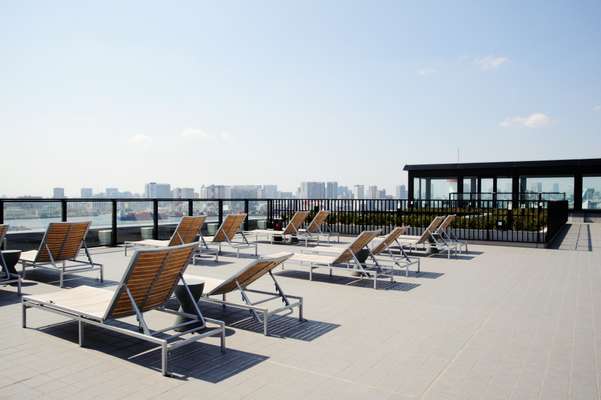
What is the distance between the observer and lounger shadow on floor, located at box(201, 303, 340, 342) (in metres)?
4.71

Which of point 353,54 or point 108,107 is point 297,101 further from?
point 108,107

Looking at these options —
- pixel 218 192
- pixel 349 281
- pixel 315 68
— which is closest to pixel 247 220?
pixel 218 192

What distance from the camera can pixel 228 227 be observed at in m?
11.1

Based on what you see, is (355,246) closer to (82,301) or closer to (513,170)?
(82,301)

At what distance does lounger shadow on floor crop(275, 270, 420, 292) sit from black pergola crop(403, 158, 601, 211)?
2141cm

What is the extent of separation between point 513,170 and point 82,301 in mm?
28174

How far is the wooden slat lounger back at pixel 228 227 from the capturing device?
10852 millimetres

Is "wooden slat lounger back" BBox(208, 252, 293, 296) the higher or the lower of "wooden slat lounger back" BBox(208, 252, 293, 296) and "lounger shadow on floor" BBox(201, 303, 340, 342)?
the higher

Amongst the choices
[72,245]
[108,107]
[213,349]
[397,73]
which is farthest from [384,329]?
[108,107]

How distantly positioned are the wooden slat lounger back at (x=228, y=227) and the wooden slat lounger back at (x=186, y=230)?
930 millimetres

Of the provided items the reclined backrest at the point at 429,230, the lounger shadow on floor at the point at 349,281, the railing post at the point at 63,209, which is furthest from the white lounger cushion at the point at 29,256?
the reclined backrest at the point at 429,230

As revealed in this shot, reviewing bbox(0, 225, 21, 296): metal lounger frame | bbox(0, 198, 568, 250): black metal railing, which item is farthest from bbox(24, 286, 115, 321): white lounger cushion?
bbox(0, 198, 568, 250): black metal railing

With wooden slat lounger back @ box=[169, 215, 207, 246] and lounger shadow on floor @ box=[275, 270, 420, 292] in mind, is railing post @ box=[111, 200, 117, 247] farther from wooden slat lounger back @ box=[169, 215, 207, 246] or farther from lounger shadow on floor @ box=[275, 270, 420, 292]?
lounger shadow on floor @ box=[275, 270, 420, 292]

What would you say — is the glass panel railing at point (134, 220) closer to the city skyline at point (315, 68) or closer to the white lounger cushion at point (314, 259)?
the city skyline at point (315, 68)
